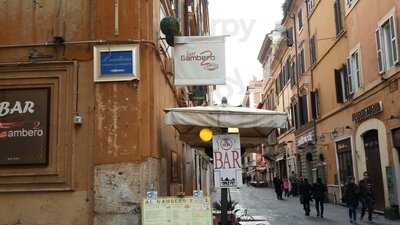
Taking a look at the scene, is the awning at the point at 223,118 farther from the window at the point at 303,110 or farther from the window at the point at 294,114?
the window at the point at 294,114

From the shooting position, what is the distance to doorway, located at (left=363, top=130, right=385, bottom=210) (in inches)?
865

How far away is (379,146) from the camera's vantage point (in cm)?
2166

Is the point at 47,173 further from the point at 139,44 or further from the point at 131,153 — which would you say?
the point at 139,44

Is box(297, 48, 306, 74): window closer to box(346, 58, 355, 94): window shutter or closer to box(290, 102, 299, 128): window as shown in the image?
box(290, 102, 299, 128): window

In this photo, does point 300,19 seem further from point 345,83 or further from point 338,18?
point 345,83

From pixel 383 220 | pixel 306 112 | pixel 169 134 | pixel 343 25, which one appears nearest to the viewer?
pixel 169 134

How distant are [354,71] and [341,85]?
8.78 feet

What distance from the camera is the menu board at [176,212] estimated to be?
8.05 meters

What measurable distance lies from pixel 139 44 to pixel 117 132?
1.52m

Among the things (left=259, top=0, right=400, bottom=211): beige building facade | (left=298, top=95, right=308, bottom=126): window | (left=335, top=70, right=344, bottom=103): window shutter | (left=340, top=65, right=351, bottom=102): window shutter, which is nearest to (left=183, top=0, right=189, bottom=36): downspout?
(left=259, top=0, right=400, bottom=211): beige building facade

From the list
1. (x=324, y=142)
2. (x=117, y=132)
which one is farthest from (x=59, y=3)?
(x=324, y=142)

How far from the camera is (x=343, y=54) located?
27.3 m

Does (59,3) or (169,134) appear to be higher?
(59,3)

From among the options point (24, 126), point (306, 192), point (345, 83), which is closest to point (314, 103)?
point (345, 83)
